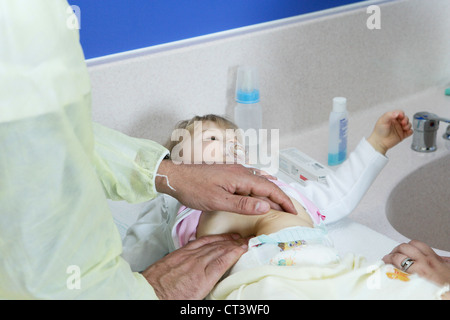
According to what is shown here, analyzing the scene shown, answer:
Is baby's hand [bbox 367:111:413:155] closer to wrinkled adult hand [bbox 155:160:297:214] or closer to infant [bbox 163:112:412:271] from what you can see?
infant [bbox 163:112:412:271]

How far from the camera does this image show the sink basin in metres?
1.42

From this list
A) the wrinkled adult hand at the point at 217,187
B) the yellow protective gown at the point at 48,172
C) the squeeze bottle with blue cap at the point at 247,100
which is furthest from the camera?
the squeeze bottle with blue cap at the point at 247,100

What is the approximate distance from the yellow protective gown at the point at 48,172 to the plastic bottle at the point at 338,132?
0.84 meters

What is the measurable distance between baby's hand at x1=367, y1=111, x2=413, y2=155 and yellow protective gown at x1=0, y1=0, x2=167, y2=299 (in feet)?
2.27

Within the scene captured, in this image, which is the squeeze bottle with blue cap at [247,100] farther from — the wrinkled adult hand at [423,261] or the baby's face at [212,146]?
the wrinkled adult hand at [423,261]

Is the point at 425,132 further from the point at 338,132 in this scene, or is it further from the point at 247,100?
the point at 247,100

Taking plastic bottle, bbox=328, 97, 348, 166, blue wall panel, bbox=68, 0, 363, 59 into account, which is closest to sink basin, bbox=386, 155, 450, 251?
plastic bottle, bbox=328, 97, 348, 166

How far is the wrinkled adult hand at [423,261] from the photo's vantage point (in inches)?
36.5

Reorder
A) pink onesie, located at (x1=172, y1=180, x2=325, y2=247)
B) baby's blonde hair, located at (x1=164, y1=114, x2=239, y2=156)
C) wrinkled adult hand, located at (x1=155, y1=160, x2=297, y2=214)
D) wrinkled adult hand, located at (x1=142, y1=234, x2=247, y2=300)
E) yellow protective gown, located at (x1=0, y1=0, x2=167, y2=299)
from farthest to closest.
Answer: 1. baby's blonde hair, located at (x1=164, y1=114, x2=239, y2=156)
2. pink onesie, located at (x1=172, y1=180, x2=325, y2=247)
3. wrinkled adult hand, located at (x1=155, y1=160, x2=297, y2=214)
4. wrinkled adult hand, located at (x1=142, y1=234, x2=247, y2=300)
5. yellow protective gown, located at (x1=0, y1=0, x2=167, y2=299)

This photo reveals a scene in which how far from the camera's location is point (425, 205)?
4.89ft

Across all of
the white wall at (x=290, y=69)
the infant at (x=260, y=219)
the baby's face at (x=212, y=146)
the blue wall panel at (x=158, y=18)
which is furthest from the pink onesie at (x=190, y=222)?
the blue wall panel at (x=158, y=18)

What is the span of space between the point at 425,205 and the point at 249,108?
547 mm

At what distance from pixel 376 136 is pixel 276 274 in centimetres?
51
